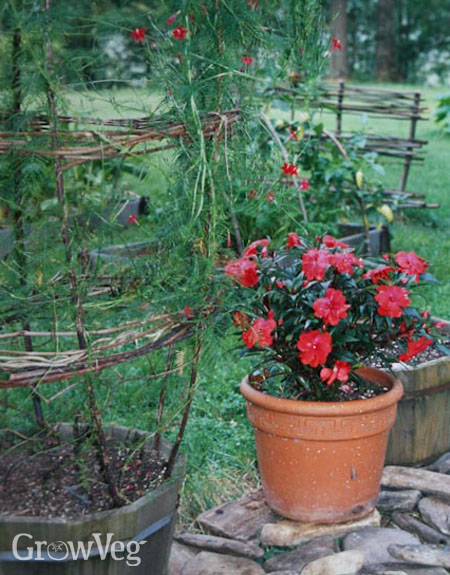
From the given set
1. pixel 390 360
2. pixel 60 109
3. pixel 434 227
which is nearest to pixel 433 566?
pixel 390 360

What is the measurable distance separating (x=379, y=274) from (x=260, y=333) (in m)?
0.46

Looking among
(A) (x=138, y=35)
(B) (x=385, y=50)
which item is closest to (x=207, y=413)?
(A) (x=138, y=35)

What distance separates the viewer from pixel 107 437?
256cm

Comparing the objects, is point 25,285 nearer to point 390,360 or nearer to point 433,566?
point 390,360

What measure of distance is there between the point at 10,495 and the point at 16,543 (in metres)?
0.26

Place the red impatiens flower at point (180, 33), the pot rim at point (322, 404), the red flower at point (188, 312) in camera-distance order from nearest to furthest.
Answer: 1. the red impatiens flower at point (180, 33)
2. the red flower at point (188, 312)
3. the pot rim at point (322, 404)

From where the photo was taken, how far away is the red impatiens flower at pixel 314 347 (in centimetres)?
253

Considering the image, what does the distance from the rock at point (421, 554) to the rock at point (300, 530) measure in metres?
0.18

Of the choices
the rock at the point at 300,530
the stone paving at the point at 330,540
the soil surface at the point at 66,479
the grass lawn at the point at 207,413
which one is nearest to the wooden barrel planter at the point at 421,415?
the stone paving at the point at 330,540

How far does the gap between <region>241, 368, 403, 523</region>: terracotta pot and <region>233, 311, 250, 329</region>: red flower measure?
262mm

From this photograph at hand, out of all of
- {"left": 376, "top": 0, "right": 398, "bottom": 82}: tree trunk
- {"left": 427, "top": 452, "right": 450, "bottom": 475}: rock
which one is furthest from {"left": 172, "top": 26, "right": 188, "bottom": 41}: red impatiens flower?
{"left": 376, "top": 0, "right": 398, "bottom": 82}: tree trunk

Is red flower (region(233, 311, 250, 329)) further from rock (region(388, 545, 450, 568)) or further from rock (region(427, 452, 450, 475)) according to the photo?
rock (region(427, 452, 450, 475))

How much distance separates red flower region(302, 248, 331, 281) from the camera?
258 centimetres

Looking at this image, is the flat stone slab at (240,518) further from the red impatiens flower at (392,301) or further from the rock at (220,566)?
the red impatiens flower at (392,301)
